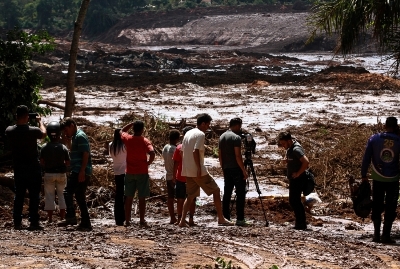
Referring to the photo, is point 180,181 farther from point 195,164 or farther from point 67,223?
point 67,223

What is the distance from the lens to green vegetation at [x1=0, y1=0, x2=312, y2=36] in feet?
320

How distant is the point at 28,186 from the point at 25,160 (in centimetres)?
33

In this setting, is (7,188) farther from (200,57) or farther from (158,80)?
(200,57)

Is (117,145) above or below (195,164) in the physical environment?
above

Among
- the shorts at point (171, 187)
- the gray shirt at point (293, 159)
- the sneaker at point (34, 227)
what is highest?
the gray shirt at point (293, 159)

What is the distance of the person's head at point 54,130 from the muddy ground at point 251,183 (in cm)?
114

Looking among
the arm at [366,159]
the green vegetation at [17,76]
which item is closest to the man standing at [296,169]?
the arm at [366,159]

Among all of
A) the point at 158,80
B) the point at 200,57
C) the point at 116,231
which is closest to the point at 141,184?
the point at 116,231

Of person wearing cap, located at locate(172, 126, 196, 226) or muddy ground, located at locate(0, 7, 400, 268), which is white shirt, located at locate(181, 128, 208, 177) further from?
muddy ground, located at locate(0, 7, 400, 268)

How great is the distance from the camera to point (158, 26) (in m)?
94.6

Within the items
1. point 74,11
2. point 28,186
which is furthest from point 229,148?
point 74,11

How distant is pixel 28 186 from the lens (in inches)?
398

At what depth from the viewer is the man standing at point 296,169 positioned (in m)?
10.6

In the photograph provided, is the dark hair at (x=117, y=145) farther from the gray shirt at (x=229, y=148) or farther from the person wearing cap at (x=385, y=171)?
the person wearing cap at (x=385, y=171)
